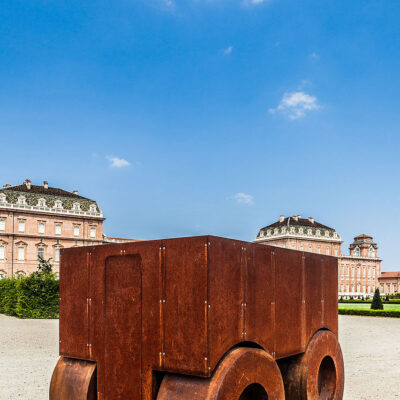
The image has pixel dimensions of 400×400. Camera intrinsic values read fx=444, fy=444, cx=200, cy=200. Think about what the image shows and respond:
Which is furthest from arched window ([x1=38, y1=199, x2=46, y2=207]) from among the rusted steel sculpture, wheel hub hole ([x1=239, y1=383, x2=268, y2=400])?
wheel hub hole ([x1=239, y1=383, x2=268, y2=400])

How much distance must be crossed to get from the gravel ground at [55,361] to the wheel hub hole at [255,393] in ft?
13.6

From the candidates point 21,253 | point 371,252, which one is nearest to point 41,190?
point 21,253

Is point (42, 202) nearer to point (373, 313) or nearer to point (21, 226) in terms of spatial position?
point (21, 226)

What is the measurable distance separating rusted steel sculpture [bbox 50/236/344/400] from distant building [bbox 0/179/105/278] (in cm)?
4958

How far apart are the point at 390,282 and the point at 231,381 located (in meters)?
96.2

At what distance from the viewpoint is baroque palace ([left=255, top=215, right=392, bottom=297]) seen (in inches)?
3009

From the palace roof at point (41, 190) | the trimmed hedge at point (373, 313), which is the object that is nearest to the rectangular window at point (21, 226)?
the palace roof at point (41, 190)

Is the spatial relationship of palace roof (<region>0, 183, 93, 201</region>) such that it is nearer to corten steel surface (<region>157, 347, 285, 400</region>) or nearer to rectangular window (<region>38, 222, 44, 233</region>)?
rectangular window (<region>38, 222, 44, 233</region>)

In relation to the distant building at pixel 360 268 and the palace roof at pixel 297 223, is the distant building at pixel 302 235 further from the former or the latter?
the distant building at pixel 360 268

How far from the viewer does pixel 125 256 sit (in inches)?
163

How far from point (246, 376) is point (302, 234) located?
7492cm

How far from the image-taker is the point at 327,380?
5836mm

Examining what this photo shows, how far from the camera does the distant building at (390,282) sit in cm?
8925

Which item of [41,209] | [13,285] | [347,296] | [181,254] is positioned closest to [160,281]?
[181,254]
